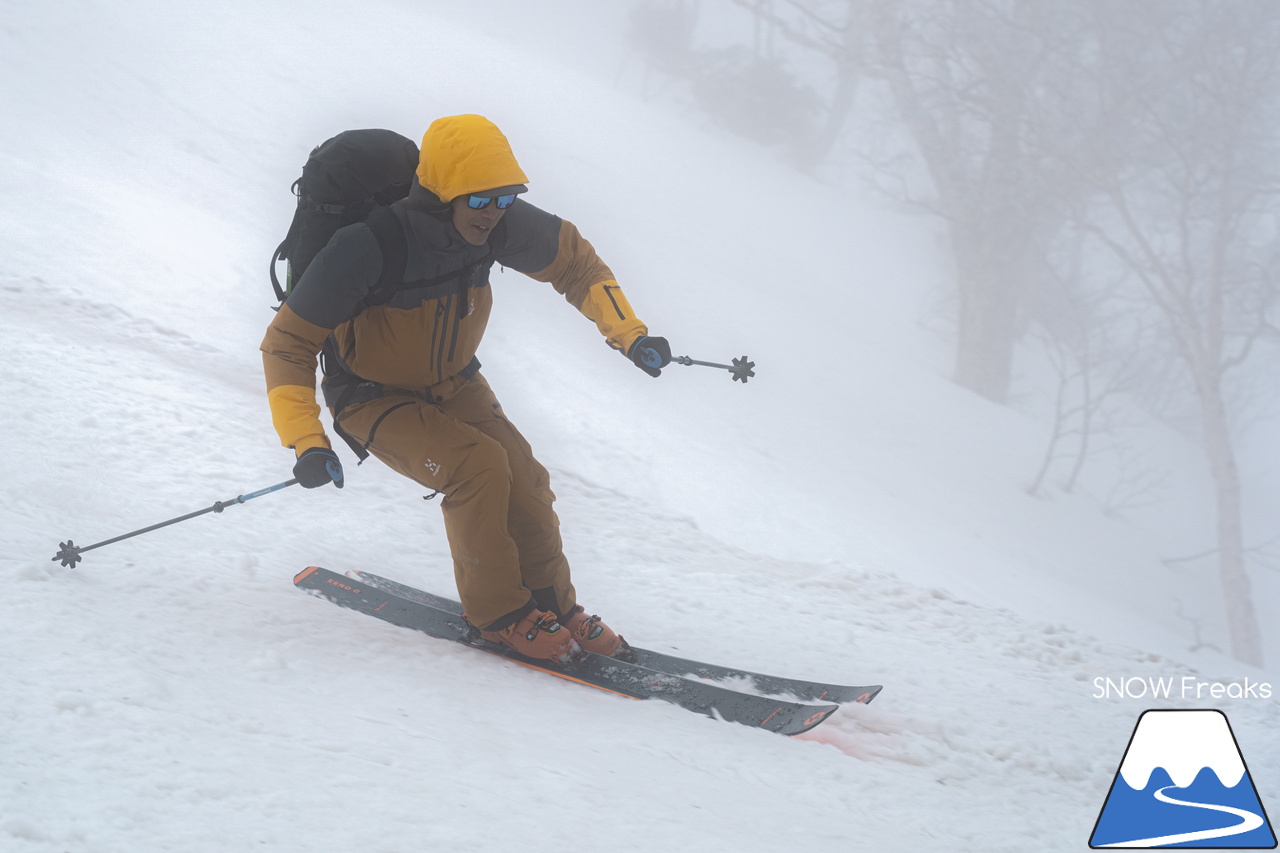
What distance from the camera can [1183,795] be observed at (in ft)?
8.95

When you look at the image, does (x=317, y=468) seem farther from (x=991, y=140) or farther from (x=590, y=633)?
(x=991, y=140)

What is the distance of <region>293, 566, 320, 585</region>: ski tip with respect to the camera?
349cm

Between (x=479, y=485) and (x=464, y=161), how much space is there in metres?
1.05

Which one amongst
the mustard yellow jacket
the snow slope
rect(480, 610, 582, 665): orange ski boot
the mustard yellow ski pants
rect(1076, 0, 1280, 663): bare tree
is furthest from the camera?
rect(1076, 0, 1280, 663): bare tree

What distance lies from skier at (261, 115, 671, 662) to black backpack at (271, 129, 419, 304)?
0.05 m

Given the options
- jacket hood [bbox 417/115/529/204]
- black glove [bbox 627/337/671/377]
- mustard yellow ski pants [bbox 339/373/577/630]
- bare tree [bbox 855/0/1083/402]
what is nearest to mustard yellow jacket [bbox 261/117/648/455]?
jacket hood [bbox 417/115/529/204]

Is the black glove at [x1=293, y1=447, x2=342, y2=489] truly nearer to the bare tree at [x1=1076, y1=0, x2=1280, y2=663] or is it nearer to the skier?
the skier

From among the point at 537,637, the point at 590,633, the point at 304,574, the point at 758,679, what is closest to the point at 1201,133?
the point at 758,679

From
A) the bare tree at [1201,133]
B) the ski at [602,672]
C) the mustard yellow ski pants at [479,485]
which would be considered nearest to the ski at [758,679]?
the ski at [602,672]

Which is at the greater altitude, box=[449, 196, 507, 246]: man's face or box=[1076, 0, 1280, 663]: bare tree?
box=[1076, 0, 1280, 663]: bare tree

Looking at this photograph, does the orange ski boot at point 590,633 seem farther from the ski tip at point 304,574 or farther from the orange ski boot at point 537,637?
the ski tip at point 304,574

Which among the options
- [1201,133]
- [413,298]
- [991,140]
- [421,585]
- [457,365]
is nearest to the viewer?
[413,298]

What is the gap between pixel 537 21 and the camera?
6725cm

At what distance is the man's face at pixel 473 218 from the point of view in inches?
109
